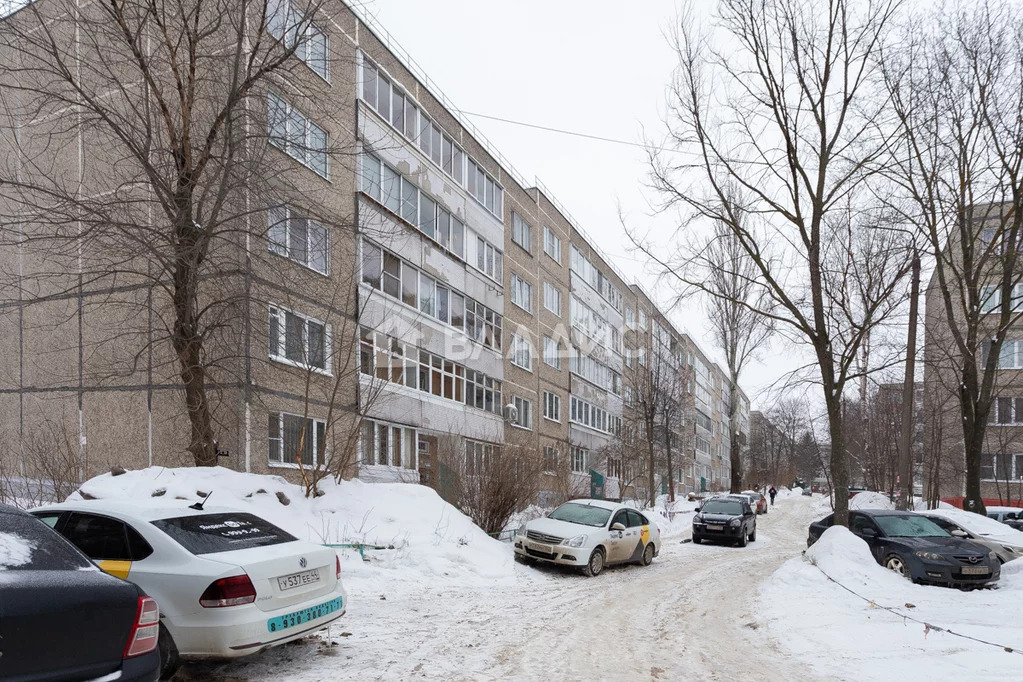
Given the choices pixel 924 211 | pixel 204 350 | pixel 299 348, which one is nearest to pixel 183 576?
pixel 204 350

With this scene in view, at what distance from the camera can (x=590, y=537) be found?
15.3 meters

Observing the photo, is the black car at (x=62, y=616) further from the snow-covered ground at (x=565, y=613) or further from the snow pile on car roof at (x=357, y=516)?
the snow pile on car roof at (x=357, y=516)

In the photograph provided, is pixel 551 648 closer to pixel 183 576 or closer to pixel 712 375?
pixel 183 576

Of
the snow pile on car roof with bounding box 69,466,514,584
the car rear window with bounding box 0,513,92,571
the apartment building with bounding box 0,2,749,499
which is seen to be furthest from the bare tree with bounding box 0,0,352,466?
the car rear window with bounding box 0,513,92,571

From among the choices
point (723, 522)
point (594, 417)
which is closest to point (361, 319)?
point (723, 522)

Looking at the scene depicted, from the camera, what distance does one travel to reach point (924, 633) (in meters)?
8.93

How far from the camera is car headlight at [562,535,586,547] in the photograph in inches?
587

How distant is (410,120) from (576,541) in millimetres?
16287

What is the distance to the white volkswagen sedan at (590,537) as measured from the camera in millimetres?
14930

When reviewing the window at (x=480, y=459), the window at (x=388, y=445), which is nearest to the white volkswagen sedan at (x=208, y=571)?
the window at (x=480, y=459)

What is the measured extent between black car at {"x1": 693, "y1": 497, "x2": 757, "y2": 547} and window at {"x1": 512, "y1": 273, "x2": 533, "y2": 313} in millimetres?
12741

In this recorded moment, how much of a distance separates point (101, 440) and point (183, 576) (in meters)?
14.5

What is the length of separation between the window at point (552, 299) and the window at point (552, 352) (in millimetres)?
1541

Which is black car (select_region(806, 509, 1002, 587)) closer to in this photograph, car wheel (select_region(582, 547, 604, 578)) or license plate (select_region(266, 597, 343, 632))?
car wheel (select_region(582, 547, 604, 578))
